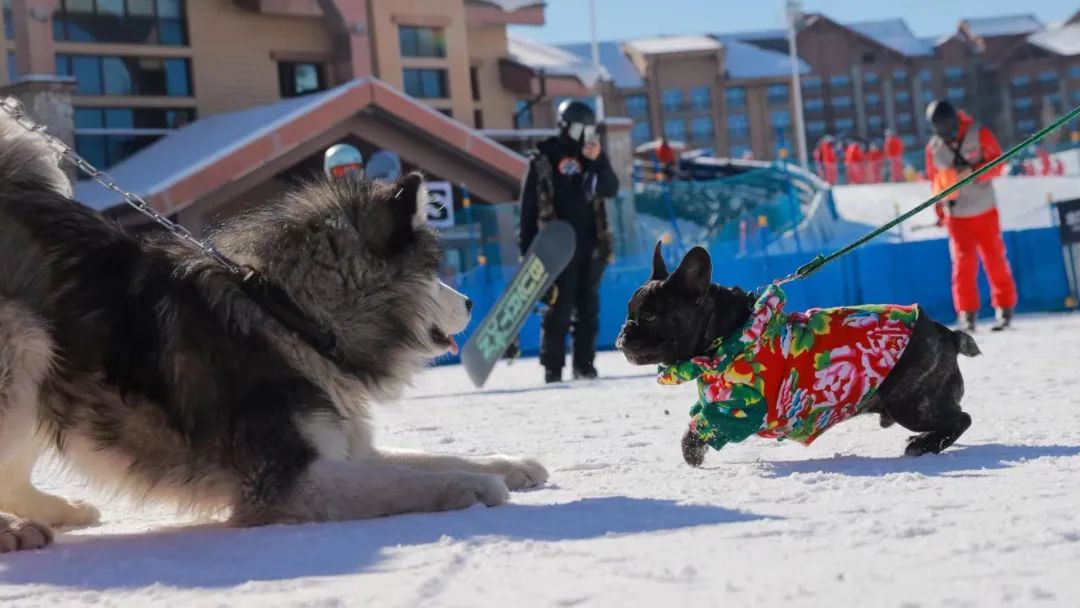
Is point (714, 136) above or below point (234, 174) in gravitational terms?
above

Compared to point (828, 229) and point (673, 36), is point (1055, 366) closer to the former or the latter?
point (828, 229)

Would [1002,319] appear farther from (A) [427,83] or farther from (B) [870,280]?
(A) [427,83]

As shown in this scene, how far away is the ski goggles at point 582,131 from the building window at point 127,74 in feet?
47.4

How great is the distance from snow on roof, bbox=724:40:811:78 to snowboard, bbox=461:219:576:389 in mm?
53842

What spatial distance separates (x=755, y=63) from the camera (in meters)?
62.1

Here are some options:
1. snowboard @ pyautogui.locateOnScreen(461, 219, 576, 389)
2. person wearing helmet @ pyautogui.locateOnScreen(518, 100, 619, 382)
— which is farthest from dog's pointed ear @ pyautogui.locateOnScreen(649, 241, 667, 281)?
person wearing helmet @ pyautogui.locateOnScreen(518, 100, 619, 382)

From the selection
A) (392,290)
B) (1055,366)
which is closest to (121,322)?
(392,290)

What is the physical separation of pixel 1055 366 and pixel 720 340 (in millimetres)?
3842

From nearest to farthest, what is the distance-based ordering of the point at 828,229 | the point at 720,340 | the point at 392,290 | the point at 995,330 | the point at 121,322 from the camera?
the point at 121,322, the point at 392,290, the point at 720,340, the point at 995,330, the point at 828,229

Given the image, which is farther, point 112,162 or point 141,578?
point 112,162

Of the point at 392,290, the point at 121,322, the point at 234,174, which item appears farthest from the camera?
the point at 234,174

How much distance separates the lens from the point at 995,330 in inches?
435

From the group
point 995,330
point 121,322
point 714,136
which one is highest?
point 714,136

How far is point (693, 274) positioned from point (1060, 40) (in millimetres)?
76668
